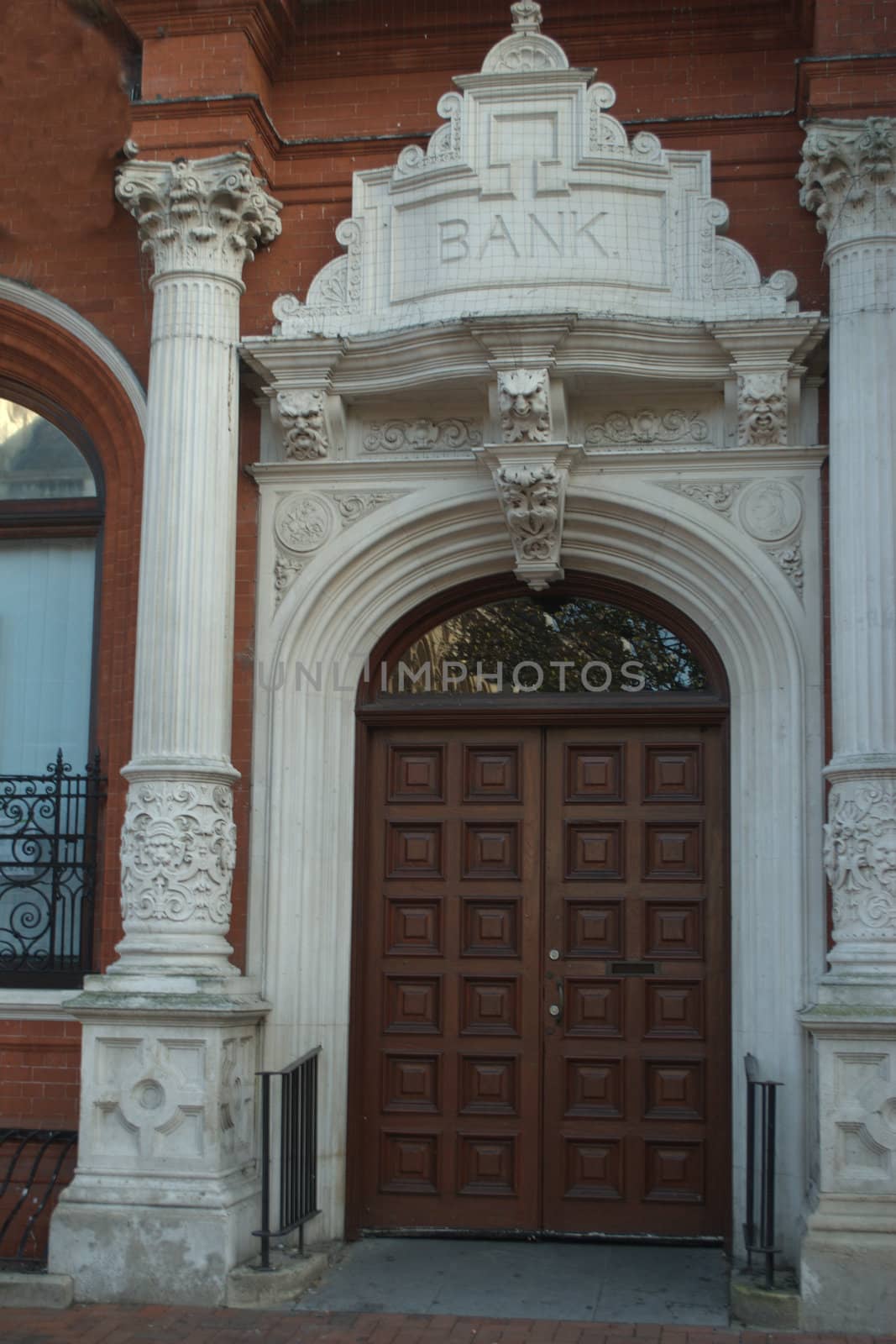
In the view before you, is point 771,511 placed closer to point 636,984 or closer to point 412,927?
point 636,984

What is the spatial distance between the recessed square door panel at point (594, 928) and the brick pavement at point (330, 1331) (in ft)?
6.84

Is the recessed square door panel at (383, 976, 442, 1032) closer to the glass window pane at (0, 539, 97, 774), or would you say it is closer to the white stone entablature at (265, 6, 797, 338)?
the glass window pane at (0, 539, 97, 774)

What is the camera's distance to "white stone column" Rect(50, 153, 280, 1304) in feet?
25.1

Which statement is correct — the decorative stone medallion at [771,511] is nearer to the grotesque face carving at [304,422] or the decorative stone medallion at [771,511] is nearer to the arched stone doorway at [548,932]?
the arched stone doorway at [548,932]

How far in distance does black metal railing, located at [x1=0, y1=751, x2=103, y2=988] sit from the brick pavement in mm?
2060

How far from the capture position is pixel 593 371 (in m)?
8.60

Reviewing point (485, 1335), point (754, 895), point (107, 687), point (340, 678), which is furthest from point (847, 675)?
point (107, 687)

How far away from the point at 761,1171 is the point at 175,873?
10.3 ft

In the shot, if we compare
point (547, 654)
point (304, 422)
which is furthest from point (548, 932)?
point (304, 422)

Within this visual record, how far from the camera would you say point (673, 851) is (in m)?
8.82

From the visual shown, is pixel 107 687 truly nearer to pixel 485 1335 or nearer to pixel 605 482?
pixel 605 482

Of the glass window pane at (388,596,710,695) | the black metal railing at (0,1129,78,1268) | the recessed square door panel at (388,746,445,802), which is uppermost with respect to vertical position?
the glass window pane at (388,596,710,695)

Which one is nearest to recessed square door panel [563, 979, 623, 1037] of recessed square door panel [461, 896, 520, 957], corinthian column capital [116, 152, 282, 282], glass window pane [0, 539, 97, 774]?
recessed square door panel [461, 896, 520, 957]

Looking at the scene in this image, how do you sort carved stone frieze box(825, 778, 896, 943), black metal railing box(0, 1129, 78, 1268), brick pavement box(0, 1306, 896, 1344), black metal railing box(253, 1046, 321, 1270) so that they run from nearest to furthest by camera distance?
brick pavement box(0, 1306, 896, 1344) < carved stone frieze box(825, 778, 896, 943) < black metal railing box(253, 1046, 321, 1270) < black metal railing box(0, 1129, 78, 1268)
